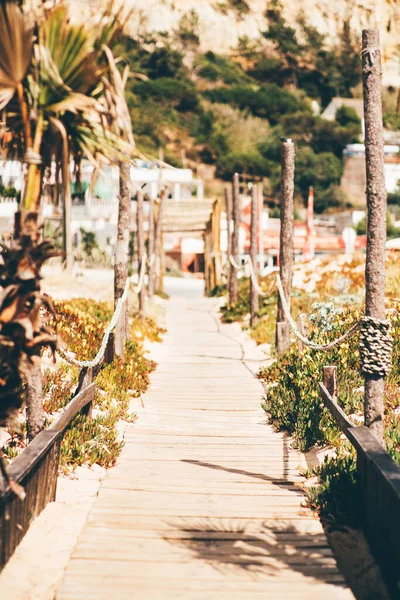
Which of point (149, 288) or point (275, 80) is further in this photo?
point (275, 80)

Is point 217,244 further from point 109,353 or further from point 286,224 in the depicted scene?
point 109,353

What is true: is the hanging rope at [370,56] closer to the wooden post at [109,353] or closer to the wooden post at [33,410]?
the wooden post at [33,410]

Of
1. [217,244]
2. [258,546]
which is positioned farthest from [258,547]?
[217,244]

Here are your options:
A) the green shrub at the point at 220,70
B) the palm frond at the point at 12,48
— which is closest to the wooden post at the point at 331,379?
the palm frond at the point at 12,48

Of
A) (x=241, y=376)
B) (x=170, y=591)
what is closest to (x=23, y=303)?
(x=170, y=591)

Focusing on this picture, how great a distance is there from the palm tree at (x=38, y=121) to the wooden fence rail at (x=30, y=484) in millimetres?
614

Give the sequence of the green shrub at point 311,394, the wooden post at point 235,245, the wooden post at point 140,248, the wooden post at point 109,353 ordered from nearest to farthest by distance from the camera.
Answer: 1. the green shrub at point 311,394
2. the wooden post at point 109,353
3. the wooden post at point 140,248
4. the wooden post at point 235,245

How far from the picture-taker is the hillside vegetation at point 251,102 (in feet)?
246

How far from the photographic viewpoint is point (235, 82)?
102m

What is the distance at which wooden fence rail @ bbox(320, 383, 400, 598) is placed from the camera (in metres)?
4.69

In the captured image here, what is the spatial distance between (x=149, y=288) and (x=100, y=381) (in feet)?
43.9

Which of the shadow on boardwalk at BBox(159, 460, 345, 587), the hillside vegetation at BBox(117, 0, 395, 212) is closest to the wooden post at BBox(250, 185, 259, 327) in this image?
the shadow on boardwalk at BBox(159, 460, 345, 587)

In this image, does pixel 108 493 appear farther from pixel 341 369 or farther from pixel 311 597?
pixel 341 369

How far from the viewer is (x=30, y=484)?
5477mm
